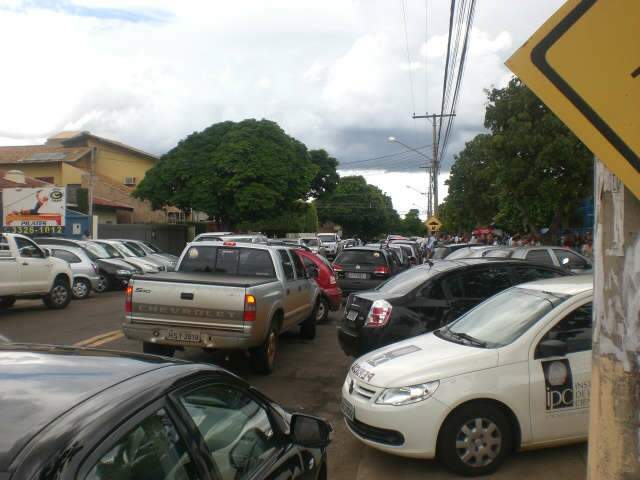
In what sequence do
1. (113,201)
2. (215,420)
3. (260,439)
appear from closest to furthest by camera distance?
(215,420)
(260,439)
(113,201)

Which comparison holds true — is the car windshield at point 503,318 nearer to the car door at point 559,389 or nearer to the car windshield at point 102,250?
the car door at point 559,389

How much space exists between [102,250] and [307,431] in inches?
775

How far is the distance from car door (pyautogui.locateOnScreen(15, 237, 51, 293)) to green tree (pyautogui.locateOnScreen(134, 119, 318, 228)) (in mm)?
22328

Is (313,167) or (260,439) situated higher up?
(313,167)

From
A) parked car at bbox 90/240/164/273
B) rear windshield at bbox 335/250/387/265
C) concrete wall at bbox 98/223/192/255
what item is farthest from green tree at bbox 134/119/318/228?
rear windshield at bbox 335/250/387/265

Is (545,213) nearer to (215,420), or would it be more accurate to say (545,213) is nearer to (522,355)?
(522,355)

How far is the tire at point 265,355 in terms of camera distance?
8586 mm

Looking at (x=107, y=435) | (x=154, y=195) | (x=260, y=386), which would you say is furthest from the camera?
(x=154, y=195)

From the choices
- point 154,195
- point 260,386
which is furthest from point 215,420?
point 154,195

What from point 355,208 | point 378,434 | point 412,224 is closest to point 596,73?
point 378,434

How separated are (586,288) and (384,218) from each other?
9210 cm

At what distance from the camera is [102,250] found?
71.2ft

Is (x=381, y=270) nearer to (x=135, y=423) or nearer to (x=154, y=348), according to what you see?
(x=154, y=348)

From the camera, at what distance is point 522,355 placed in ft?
17.6
